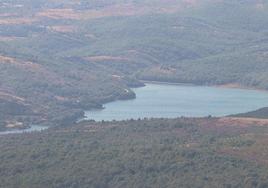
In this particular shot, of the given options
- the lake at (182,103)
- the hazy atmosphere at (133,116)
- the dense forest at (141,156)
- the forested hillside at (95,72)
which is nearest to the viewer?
the dense forest at (141,156)

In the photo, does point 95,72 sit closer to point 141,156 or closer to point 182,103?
point 182,103

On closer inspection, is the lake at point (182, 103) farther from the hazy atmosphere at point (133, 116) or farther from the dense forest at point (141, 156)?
the dense forest at point (141, 156)

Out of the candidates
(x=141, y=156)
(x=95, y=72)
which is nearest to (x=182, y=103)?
(x=95, y=72)

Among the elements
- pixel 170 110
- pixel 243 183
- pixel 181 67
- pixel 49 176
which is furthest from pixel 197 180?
pixel 181 67

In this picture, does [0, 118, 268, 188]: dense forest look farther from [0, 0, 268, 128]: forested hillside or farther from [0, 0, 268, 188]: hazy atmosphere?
[0, 0, 268, 128]: forested hillside

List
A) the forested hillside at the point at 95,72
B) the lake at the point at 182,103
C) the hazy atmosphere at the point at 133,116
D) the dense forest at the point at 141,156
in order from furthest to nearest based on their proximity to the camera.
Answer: the forested hillside at the point at 95,72
the lake at the point at 182,103
the hazy atmosphere at the point at 133,116
the dense forest at the point at 141,156

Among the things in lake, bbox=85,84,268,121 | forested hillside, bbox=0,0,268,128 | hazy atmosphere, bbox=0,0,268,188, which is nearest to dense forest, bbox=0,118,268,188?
hazy atmosphere, bbox=0,0,268,188

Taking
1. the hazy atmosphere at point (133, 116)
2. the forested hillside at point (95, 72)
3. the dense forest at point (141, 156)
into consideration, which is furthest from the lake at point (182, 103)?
the dense forest at point (141, 156)

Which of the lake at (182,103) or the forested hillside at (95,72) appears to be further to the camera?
the forested hillside at (95,72)
